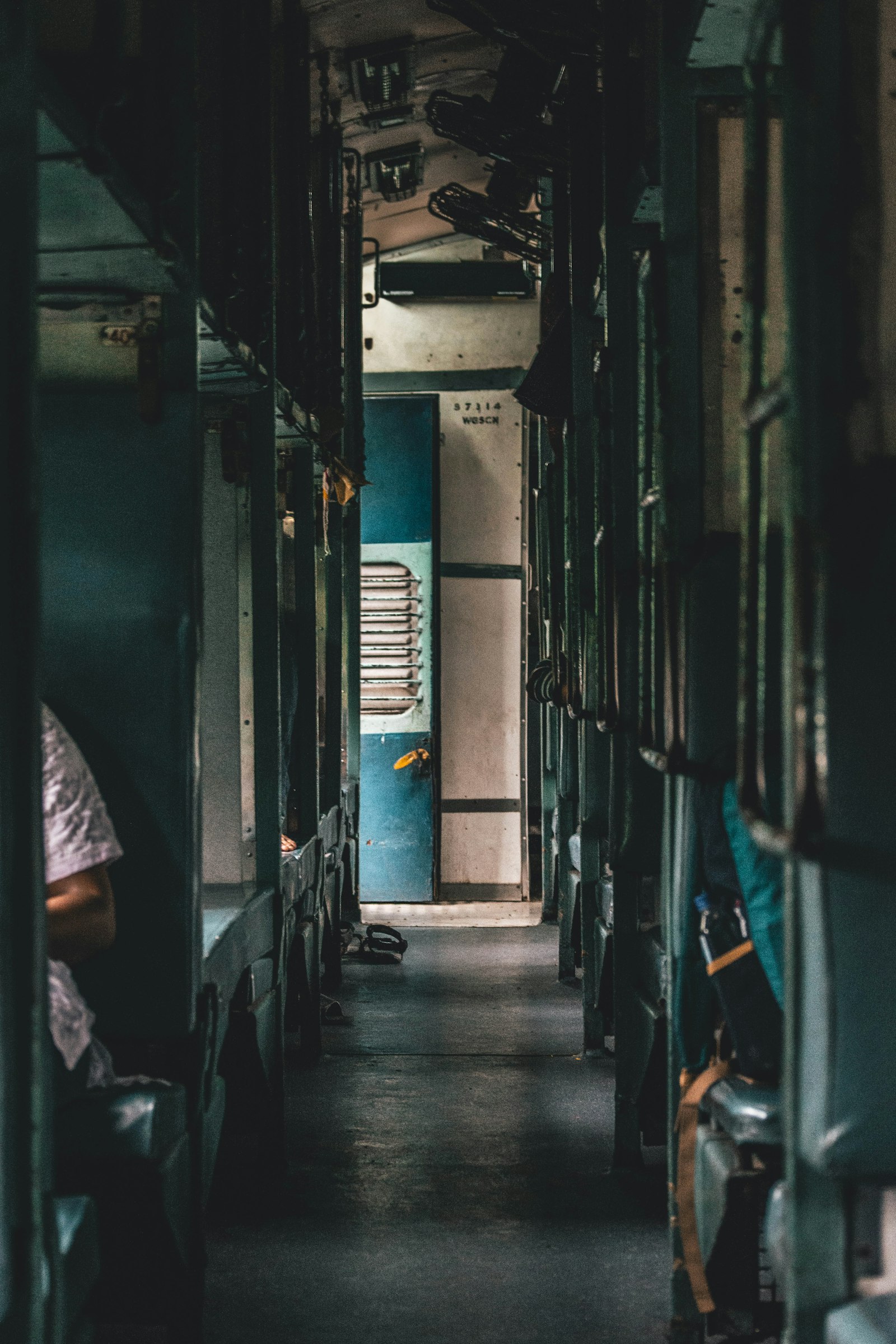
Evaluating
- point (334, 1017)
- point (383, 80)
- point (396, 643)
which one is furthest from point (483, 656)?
point (383, 80)

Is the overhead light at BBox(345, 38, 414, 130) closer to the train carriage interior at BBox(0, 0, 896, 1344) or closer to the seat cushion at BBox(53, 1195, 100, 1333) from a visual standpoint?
the train carriage interior at BBox(0, 0, 896, 1344)

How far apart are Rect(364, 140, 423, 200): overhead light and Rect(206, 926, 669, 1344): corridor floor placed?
5454mm

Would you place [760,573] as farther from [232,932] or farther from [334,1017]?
[334,1017]

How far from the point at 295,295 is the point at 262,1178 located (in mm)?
3593

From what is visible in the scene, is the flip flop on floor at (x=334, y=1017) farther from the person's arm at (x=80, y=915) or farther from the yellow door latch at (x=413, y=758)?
the person's arm at (x=80, y=915)

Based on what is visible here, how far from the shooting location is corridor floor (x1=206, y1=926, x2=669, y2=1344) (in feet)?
11.2

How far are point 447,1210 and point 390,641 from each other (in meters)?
6.08

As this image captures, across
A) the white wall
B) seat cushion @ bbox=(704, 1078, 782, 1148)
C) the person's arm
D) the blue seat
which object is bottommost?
the blue seat

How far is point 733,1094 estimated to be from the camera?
2.67m

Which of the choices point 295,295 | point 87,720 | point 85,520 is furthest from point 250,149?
point 87,720

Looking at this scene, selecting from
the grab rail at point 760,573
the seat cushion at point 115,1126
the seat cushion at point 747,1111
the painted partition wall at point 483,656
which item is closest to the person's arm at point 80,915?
the seat cushion at point 115,1126

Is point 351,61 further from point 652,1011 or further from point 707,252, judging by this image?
point 652,1011

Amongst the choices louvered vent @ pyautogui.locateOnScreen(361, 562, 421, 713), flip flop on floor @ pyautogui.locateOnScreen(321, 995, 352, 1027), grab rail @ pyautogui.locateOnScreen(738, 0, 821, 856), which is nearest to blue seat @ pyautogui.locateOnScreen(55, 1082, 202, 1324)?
grab rail @ pyautogui.locateOnScreen(738, 0, 821, 856)

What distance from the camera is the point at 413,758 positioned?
32.4ft
